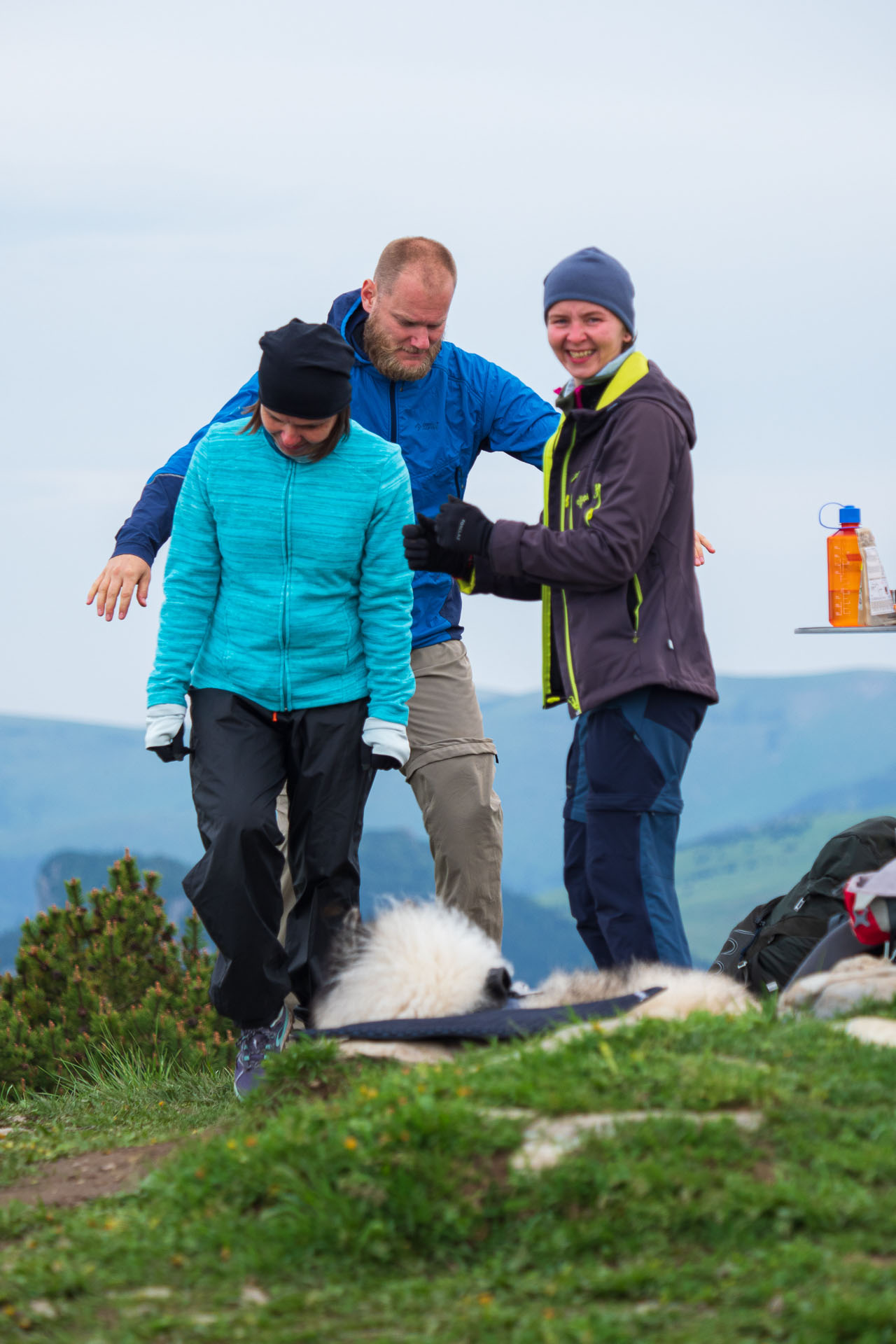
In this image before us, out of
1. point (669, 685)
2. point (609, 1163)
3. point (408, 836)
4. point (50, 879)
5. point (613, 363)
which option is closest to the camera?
point (609, 1163)

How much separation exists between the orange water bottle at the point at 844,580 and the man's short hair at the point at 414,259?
82.0 inches

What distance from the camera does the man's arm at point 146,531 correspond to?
4750mm

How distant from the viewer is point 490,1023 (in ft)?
12.5

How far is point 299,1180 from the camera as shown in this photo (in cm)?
291

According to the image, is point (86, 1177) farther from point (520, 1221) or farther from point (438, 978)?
point (520, 1221)

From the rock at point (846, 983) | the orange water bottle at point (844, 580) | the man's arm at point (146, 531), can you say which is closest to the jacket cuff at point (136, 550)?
the man's arm at point (146, 531)

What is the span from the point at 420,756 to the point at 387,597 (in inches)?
42.4

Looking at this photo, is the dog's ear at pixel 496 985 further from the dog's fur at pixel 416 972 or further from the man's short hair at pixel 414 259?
the man's short hair at pixel 414 259

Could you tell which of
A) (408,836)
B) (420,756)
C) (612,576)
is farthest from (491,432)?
(408,836)

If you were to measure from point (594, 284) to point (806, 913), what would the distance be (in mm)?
2706

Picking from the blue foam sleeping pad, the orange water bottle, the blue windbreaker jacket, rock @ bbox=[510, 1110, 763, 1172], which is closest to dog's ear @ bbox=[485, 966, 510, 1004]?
the blue foam sleeping pad

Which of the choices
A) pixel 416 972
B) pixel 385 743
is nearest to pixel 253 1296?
pixel 416 972

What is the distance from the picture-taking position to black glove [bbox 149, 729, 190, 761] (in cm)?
430

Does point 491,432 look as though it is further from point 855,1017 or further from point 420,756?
point 855,1017
